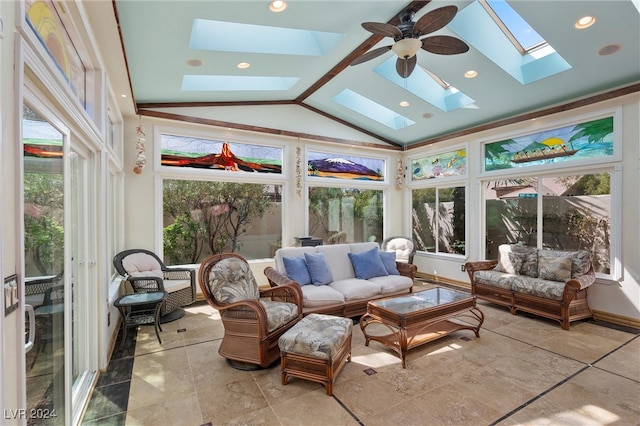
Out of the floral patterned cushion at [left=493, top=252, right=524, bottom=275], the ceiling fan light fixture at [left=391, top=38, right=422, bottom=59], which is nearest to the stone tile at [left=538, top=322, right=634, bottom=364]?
the floral patterned cushion at [left=493, top=252, right=524, bottom=275]

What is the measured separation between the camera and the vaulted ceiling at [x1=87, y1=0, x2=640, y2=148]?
2.94 m

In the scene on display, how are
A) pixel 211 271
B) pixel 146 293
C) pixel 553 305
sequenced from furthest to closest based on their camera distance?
pixel 553 305, pixel 146 293, pixel 211 271

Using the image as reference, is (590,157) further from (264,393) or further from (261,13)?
(264,393)

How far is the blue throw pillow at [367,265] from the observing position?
464 centimetres

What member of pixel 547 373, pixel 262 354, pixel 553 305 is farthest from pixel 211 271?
pixel 553 305

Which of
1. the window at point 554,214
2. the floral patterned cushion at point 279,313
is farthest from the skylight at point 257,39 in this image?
the window at point 554,214

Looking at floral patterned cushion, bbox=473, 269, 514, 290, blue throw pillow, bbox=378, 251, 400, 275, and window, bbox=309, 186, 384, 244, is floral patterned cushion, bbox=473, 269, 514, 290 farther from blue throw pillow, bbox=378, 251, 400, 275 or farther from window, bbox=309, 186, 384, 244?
window, bbox=309, 186, 384, 244

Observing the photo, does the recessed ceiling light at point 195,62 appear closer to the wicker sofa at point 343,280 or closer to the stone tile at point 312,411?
the wicker sofa at point 343,280

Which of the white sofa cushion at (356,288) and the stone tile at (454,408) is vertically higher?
the white sofa cushion at (356,288)

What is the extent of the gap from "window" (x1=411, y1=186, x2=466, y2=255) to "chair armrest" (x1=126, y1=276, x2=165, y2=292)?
529 cm

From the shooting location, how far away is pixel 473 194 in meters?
5.92

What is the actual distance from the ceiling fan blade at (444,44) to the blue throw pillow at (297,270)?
9.41ft

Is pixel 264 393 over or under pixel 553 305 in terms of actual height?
under

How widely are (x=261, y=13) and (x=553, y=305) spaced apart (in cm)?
474
